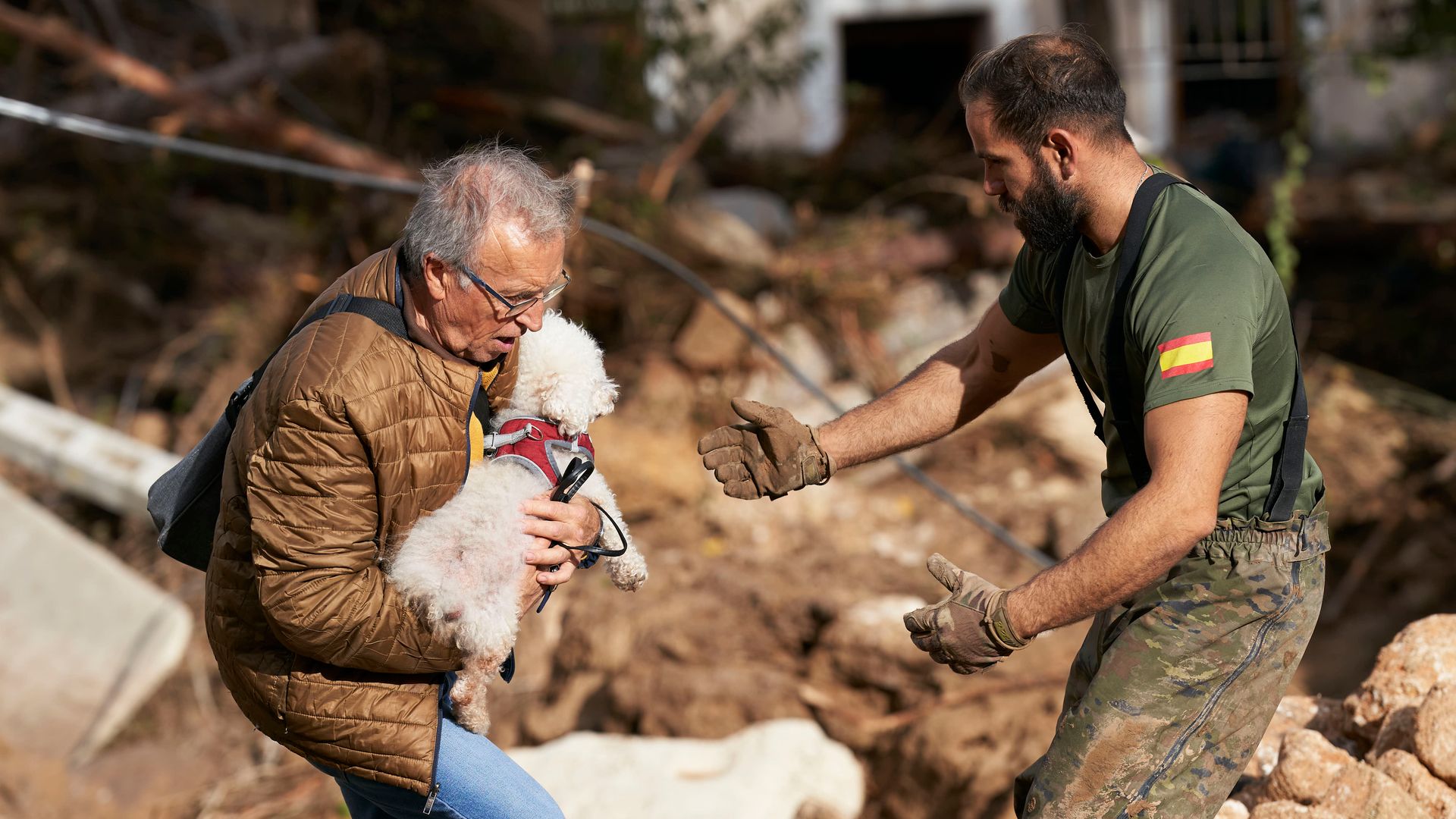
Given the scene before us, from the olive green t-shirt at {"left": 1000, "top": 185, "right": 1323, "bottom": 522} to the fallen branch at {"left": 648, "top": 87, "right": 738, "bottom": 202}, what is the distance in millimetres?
5429

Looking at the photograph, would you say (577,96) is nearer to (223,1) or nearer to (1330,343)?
(223,1)

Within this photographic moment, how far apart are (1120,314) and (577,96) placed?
27.5ft

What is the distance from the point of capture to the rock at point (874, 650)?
476 centimetres

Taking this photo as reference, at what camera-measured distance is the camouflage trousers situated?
2332 millimetres

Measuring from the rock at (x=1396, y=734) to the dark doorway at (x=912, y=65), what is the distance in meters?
7.12

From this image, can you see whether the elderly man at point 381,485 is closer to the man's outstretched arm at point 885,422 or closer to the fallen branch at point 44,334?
the man's outstretched arm at point 885,422

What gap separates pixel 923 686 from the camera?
187 inches

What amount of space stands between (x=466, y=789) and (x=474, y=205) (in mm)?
1152

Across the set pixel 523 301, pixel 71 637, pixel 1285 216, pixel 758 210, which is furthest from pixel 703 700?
pixel 1285 216

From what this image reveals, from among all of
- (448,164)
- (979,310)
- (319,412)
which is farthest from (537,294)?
(979,310)

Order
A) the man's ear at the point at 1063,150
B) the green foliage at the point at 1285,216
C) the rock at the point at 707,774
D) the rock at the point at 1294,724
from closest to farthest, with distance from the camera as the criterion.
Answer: the man's ear at the point at 1063,150
the rock at the point at 1294,724
the rock at the point at 707,774
the green foliage at the point at 1285,216

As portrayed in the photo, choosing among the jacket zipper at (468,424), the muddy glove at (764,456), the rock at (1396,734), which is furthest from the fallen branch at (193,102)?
the rock at (1396,734)

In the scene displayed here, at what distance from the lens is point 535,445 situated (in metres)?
2.33

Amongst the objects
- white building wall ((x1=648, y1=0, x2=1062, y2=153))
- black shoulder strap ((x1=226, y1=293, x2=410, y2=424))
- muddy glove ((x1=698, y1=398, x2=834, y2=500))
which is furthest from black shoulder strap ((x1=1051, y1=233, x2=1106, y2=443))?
white building wall ((x1=648, y1=0, x2=1062, y2=153))
